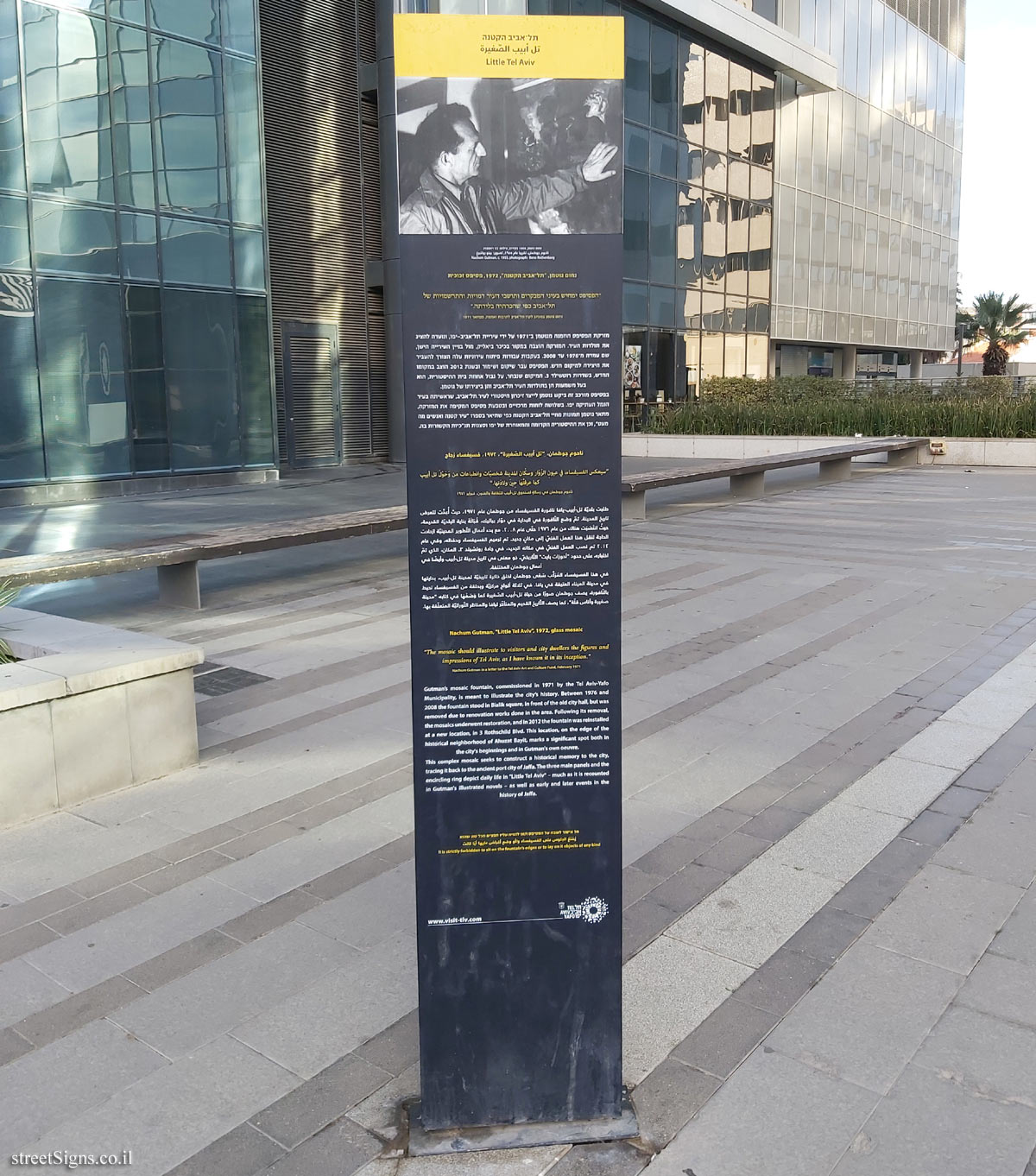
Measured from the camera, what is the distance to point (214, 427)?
19.4m

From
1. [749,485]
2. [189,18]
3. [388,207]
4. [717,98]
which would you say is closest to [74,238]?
[189,18]

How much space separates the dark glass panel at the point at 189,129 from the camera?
1803 cm

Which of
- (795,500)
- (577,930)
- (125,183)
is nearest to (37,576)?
(577,930)

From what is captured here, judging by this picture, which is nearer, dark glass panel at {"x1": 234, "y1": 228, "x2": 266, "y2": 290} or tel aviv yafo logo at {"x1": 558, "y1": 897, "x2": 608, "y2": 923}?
tel aviv yafo logo at {"x1": 558, "y1": 897, "x2": 608, "y2": 923}

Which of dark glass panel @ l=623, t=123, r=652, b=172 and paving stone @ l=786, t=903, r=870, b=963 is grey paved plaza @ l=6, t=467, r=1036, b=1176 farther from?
dark glass panel @ l=623, t=123, r=652, b=172

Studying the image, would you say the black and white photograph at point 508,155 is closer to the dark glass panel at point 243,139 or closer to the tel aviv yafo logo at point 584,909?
the tel aviv yafo logo at point 584,909

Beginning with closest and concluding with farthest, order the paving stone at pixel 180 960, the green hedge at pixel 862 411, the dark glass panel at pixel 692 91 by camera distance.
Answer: the paving stone at pixel 180 960
the green hedge at pixel 862 411
the dark glass panel at pixel 692 91

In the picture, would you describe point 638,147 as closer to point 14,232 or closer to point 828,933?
point 14,232

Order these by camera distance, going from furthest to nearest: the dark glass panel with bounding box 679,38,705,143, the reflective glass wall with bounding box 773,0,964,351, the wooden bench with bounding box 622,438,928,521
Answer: the reflective glass wall with bounding box 773,0,964,351 < the dark glass panel with bounding box 679,38,705,143 < the wooden bench with bounding box 622,438,928,521

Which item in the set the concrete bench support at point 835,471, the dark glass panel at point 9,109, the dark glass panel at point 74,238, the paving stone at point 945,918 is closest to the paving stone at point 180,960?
the paving stone at point 945,918

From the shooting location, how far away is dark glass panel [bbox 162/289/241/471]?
1859cm

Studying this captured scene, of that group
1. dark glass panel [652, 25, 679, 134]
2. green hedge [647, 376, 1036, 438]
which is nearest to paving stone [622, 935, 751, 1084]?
green hedge [647, 376, 1036, 438]

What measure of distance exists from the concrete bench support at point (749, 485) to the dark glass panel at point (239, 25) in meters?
11.7

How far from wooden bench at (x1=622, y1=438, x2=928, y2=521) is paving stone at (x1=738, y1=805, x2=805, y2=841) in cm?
869
